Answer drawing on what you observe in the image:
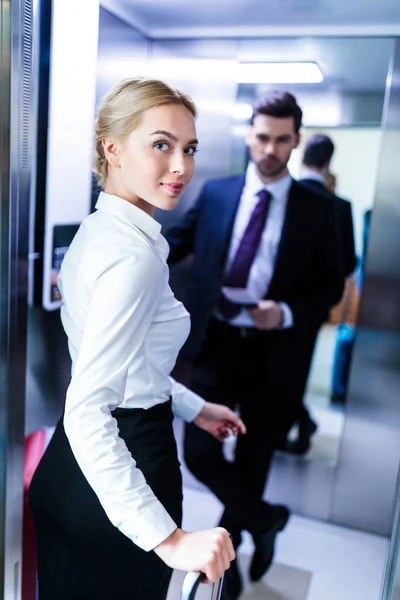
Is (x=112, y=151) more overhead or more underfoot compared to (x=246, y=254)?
more overhead

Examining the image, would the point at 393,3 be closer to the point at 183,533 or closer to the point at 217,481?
the point at 183,533

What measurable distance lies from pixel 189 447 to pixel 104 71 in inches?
39.5

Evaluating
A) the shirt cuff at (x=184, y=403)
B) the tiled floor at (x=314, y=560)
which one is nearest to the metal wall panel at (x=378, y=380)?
the tiled floor at (x=314, y=560)

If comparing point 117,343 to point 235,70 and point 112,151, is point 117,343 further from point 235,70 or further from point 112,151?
point 235,70

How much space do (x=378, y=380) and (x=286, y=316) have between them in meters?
0.62

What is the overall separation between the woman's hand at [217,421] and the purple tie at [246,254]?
1.25ft

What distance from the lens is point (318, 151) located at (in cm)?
200

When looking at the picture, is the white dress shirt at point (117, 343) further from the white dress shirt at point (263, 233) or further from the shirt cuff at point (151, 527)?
the white dress shirt at point (263, 233)

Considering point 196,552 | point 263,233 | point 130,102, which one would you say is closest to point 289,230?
point 263,233

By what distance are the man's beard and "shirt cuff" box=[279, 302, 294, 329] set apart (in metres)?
0.45

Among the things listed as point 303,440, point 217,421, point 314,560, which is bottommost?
point 314,560

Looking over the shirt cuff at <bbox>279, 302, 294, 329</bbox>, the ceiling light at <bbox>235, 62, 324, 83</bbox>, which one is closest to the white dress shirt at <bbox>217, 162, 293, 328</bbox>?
the shirt cuff at <bbox>279, 302, 294, 329</bbox>

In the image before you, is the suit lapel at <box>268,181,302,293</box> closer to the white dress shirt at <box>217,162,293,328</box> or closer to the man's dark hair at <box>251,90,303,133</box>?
the white dress shirt at <box>217,162,293,328</box>

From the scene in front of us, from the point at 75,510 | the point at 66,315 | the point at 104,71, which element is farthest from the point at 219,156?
the point at 75,510
